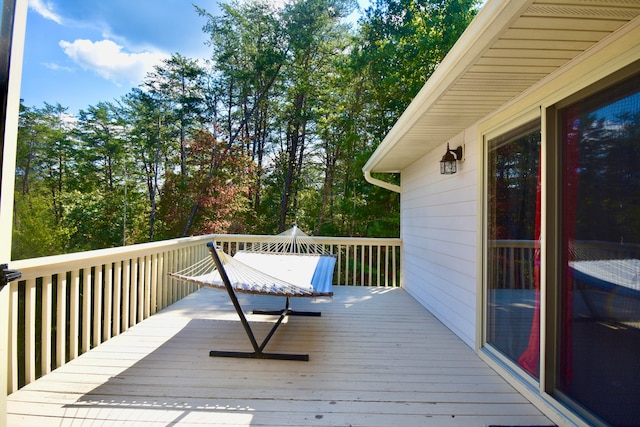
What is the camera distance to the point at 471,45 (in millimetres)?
1931

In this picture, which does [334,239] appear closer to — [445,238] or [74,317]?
[445,238]

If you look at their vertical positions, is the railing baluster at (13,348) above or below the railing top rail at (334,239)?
below

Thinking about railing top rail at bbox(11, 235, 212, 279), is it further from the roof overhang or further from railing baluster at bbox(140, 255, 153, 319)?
the roof overhang

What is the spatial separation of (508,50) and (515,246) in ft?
4.54

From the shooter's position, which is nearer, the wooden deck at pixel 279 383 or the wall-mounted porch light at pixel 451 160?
the wooden deck at pixel 279 383

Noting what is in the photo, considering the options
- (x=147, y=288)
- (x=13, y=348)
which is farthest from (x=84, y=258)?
(x=147, y=288)

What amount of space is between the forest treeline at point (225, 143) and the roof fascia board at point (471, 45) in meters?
7.41

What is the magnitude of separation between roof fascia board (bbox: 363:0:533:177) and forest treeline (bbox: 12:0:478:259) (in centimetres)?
741

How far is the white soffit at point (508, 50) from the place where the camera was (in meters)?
1.56

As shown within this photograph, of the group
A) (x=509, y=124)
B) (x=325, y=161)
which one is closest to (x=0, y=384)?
(x=509, y=124)

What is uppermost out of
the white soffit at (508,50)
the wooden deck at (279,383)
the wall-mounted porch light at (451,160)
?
the white soffit at (508,50)

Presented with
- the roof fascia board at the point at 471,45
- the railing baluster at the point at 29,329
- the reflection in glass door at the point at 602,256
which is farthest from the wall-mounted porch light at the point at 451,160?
the railing baluster at the point at 29,329

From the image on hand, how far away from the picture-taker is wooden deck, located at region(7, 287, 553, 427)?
2158mm

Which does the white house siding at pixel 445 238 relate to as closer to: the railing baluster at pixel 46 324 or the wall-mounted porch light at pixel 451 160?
the wall-mounted porch light at pixel 451 160
